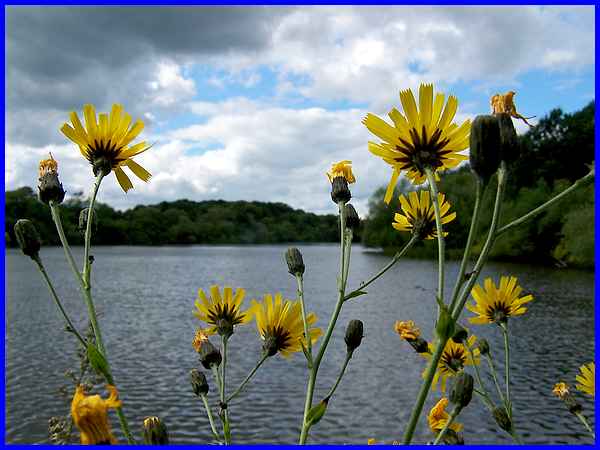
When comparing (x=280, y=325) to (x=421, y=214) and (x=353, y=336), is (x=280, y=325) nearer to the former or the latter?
(x=353, y=336)

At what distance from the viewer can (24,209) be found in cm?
6888

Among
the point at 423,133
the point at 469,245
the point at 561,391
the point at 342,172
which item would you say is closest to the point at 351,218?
the point at 342,172

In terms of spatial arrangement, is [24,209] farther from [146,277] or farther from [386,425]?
[386,425]

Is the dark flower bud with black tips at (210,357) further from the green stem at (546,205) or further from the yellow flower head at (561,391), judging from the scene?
the yellow flower head at (561,391)

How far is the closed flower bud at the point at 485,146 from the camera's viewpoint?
1149 millimetres

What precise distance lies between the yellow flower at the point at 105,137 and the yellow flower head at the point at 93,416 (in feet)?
2.54

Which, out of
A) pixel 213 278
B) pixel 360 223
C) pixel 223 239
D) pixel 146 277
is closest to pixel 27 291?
pixel 146 277

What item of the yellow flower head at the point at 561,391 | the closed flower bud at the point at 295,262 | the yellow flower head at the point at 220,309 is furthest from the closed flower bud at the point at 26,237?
the yellow flower head at the point at 561,391

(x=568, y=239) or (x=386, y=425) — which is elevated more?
(x=568, y=239)

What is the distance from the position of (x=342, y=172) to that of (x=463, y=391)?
2.80 ft

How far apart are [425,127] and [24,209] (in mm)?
74273

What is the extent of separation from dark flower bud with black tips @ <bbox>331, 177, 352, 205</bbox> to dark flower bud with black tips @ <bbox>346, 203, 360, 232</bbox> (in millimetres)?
76

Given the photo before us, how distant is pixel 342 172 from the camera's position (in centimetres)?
199

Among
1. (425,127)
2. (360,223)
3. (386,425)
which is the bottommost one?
(386,425)
